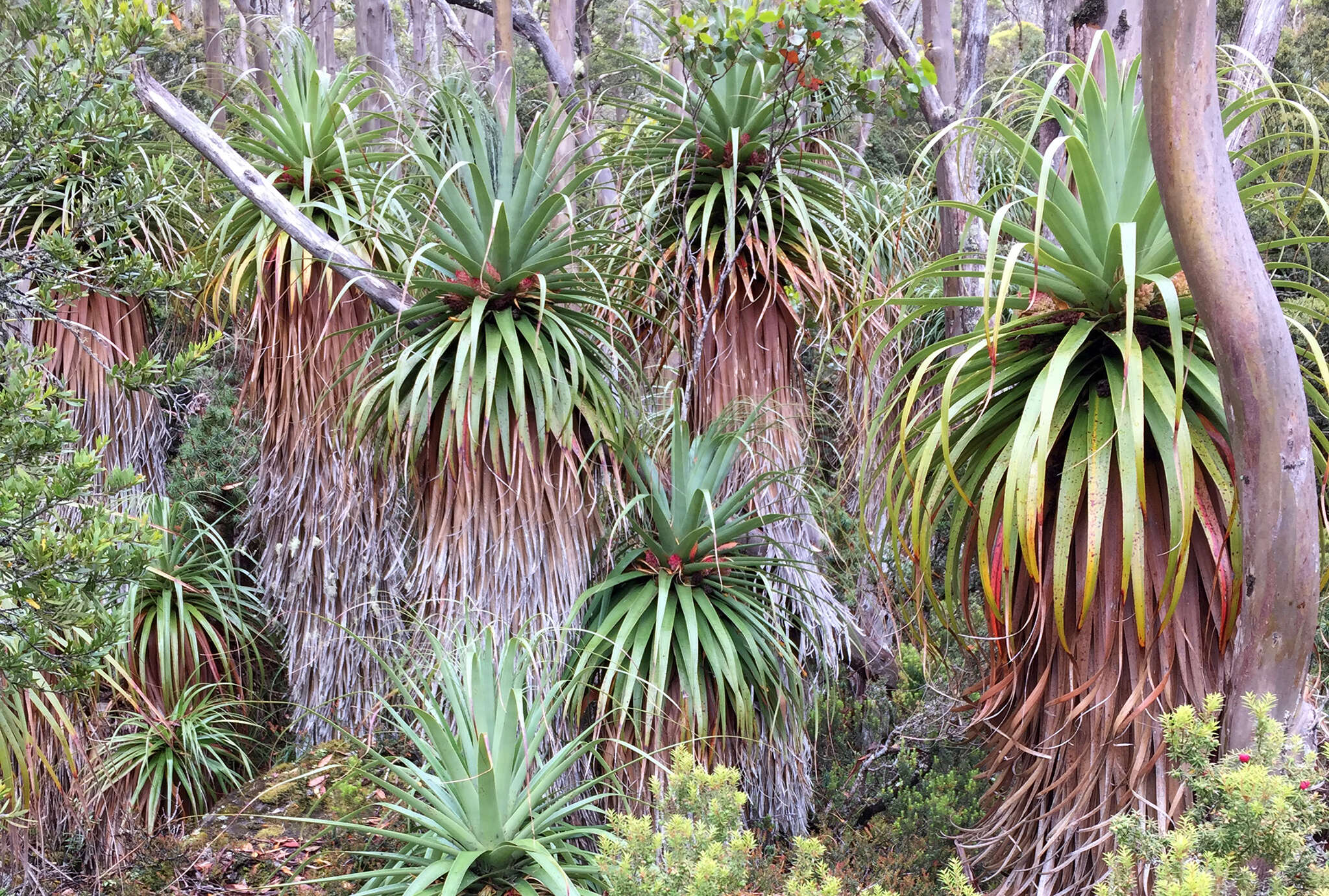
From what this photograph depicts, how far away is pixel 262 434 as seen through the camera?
17.0ft

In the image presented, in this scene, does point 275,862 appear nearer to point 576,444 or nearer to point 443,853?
point 443,853

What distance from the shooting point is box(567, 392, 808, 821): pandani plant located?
3736 mm

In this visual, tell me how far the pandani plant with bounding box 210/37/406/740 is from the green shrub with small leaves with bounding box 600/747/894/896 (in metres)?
2.32

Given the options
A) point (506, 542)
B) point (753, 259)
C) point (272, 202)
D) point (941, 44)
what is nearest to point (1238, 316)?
point (753, 259)

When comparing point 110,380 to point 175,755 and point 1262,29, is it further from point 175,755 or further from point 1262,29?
point 1262,29

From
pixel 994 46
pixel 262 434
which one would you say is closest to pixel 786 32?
pixel 262 434

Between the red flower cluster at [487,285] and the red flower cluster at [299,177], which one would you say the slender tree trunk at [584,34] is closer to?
the red flower cluster at [299,177]

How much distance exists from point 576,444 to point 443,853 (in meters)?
1.61

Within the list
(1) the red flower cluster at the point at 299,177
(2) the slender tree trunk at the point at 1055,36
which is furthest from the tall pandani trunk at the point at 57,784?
(2) the slender tree trunk at the point at 1055,36

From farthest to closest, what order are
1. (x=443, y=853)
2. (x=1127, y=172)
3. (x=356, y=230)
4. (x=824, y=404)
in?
(x=824, y=404)
(x=356, y=230)
(x=443, y=853)
(x=1127, y=172)

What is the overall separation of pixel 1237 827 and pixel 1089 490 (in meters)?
0.88

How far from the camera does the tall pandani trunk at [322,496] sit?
186 inches

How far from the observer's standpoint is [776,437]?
450 centimetres

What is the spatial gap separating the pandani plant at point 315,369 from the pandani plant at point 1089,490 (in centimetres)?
280
